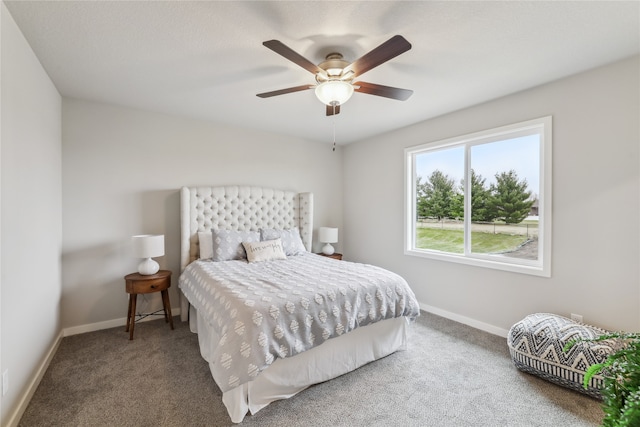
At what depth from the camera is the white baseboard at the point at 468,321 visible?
3.05m

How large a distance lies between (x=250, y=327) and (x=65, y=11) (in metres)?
2.26

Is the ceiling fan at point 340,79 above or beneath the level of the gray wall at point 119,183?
above

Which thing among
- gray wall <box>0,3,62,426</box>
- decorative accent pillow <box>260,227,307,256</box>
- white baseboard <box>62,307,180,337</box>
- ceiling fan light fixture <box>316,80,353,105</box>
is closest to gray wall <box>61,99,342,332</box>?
white baseboard <box>62,307,180,337</box>

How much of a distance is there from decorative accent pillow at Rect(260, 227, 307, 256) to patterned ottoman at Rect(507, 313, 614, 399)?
8.31 feet

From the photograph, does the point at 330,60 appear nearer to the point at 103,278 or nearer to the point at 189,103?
the point at 189,103

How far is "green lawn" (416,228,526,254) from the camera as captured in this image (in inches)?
124

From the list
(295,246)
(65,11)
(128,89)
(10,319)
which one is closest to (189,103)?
(128,89)

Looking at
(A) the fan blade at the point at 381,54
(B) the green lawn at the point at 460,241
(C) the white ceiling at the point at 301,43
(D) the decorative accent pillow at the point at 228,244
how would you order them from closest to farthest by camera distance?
(A) the fan blade at the point at 381,54, (C) the white ceiling at the point at 301,43, (B) the green lawn at the point at 460,241, (D) the decorative accent pillow at the point at 228,244

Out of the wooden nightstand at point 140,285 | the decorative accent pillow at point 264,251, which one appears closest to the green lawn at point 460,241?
the decorative accent pillow at point 264,251

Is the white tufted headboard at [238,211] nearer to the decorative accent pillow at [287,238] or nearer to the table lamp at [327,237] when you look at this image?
the table lamp at [327,237]

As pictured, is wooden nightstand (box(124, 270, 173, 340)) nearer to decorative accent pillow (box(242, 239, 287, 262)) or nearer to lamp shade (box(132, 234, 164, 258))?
lamp shade (box(132, 234, 164, 258))

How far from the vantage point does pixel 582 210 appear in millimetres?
2504

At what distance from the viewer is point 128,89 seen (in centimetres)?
282

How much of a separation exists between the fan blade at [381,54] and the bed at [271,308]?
5.35 ft
